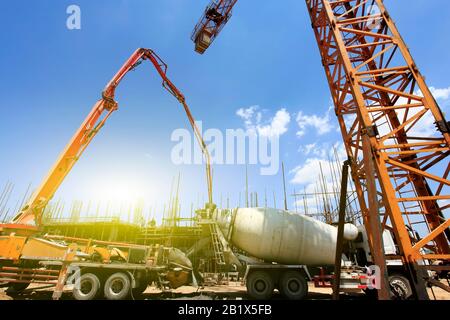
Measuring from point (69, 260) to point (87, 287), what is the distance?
136cm

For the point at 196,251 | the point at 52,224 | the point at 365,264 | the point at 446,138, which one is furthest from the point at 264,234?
the point at 52,224

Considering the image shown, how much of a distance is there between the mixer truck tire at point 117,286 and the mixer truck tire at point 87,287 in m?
0.37

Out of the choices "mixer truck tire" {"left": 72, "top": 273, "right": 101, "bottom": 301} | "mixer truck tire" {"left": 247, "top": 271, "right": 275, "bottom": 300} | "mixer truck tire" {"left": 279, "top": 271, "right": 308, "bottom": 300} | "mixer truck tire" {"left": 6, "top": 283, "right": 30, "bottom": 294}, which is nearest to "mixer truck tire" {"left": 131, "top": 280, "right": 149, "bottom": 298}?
"mixer truck tire" {"left": 72, "top": 273, "right": 101, "bottom": 301}

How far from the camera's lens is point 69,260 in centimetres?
888

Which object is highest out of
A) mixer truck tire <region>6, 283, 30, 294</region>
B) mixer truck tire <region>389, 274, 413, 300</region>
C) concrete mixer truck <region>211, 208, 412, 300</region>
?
concrete mixer truck <region>211, 208, 412, 300</region>

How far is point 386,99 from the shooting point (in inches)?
307

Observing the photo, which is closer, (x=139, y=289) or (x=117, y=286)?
(x=117, y=286)

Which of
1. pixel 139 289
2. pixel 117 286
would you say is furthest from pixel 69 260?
pixel 139 289

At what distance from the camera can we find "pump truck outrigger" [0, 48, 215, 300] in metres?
8.59

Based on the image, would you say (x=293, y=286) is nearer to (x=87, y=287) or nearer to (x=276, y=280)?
(x=276, y=280)

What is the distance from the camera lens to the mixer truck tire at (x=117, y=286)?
8805 millimetres

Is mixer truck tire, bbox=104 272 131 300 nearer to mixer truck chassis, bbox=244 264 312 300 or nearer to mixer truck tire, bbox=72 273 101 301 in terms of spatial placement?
mixer truck tire, bbox=72 273 101 301

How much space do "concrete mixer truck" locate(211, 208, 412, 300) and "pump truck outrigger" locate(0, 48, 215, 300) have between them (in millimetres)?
2857

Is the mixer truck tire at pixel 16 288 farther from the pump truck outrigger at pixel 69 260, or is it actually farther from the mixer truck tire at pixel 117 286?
the mixer truck tire at pixel 117 286
